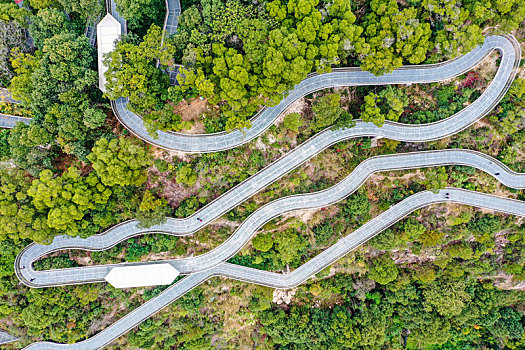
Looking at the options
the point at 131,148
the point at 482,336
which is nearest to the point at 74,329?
the point at 131,148

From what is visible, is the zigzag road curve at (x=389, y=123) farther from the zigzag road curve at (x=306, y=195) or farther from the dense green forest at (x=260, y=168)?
the dense green forest at (x=260, y=168)

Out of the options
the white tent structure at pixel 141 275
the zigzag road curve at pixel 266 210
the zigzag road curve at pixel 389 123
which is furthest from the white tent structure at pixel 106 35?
the white tent structure at pixel 141 275

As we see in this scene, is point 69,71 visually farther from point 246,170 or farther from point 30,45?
point 246,170

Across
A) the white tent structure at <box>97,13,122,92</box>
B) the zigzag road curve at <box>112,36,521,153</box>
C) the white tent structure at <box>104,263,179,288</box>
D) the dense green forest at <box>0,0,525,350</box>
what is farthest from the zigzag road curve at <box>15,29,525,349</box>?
the white tent structure at <box>97,13,122,92</box>

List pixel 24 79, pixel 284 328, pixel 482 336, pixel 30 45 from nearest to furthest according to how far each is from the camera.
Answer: pixel 24 79 → pixel 30 45 → pixel 284 328 → pixel 482 336

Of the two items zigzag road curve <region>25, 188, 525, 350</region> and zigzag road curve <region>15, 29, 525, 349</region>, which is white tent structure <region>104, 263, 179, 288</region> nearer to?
zigzag road curve <region>15, 29, 525, 349</region>
